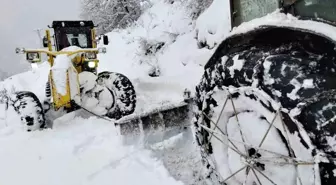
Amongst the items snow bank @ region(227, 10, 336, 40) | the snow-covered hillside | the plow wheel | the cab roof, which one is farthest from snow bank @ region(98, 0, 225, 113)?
snow bank @ region(227, 10, 336, 40)

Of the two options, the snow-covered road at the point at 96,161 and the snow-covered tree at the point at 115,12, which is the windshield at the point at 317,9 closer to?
the snow-covered road at the point at 96,161

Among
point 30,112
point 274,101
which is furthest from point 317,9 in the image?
point 30,112

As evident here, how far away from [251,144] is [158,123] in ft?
6.96

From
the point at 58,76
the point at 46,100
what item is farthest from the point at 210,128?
the point at 46,100

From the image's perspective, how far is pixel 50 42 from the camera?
7.85 metres

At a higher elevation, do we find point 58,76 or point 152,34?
point 152,34

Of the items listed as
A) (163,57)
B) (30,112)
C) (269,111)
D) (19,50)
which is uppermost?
(19,50)

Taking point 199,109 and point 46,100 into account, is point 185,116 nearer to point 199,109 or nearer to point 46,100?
point 199,109

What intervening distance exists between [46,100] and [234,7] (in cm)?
497

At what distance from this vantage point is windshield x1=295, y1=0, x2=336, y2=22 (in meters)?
1.88

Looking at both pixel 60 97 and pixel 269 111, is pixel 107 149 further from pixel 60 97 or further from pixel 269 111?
pixel 269 111

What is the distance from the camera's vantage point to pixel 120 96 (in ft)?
23.4

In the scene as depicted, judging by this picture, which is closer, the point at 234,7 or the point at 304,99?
the point at 304,99

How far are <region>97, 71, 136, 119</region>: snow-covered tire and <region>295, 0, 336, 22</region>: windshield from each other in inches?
208
